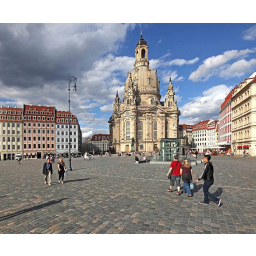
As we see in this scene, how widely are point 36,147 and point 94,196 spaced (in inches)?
2650

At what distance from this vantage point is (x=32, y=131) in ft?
220

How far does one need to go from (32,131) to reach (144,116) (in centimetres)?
4547

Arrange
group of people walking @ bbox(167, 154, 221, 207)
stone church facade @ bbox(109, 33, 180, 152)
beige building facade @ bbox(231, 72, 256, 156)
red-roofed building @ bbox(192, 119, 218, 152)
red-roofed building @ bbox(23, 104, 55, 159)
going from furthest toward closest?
red-roofed building @ bbox(192, 119, 218, 152) → stone church facade @ bbox(109, 33, 180, 152) → red-roofed building @ bbox(23, 104, 55, 159) → beige building facade @ bbox(231, 72, 256, 156) → group of people walking @ bbox(167, 154, 221, 207)

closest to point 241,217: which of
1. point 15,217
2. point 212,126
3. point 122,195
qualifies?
point 122,195

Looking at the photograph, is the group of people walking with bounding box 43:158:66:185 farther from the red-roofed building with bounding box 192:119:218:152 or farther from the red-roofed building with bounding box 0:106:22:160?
the red-roofed building with bounding box 192:119:218:152

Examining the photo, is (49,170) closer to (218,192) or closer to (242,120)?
(218,192)

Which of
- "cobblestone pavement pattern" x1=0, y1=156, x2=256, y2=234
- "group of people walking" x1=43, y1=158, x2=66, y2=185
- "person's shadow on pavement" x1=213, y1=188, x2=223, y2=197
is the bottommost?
"person's shadow on pavement" x1=213, y1=188, x2=223, y2=197

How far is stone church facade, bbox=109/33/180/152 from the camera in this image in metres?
76.0

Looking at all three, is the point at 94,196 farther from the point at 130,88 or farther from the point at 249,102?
the point at 130,88

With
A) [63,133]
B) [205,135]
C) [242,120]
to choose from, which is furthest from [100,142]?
[242,120]

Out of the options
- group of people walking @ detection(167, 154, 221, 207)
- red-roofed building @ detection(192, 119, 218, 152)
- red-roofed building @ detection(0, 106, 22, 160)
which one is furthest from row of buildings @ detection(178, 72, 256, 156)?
red-roofed building @ detection(0, 106, 22, 160)

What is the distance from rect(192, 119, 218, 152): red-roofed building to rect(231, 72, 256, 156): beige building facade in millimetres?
60719

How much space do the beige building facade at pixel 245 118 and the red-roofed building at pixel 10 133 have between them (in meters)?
71.2

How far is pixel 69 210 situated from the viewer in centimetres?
648
